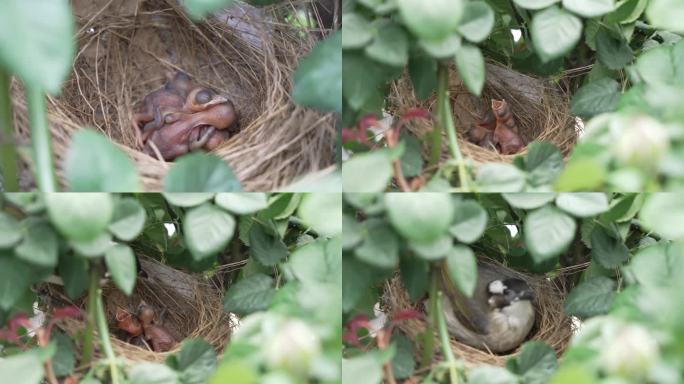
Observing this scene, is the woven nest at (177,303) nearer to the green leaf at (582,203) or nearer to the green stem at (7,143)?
the green stem at (7,143)

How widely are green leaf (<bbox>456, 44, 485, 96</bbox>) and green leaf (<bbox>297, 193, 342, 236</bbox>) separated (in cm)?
21

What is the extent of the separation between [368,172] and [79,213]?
1.03ft

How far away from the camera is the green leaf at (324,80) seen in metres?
1.00

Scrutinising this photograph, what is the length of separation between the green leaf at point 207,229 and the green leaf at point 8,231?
18cm

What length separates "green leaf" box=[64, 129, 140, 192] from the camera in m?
0.89

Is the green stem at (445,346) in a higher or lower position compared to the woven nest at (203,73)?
lower

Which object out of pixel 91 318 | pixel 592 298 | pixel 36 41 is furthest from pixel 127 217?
pixel 592 298

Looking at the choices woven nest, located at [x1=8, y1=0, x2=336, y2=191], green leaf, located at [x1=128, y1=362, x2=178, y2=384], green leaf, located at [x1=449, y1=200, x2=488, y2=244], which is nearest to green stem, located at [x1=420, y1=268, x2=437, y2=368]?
green leaf, located at [x1=449, y1=200, x2=488, y2=244]

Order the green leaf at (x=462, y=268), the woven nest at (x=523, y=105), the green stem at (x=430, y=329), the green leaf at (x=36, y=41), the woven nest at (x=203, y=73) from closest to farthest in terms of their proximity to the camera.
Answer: the green leaf at (x=36, y=41) → the green leaf at (x=462, y=268) → the green stem at (x=430, y=329) → the woven nest at (x=203, y=73) → the woven nest at (x=523, y=105)

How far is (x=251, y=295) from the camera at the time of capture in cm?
112

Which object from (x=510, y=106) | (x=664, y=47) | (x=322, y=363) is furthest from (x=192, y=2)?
(x=510, y=106)

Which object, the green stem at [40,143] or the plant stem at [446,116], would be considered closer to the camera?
the green stem at [40,143]

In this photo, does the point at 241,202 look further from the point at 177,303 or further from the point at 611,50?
the point at 611,50

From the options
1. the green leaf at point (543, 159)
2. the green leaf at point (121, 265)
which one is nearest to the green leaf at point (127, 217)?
the green leaf at point (121, 265)
